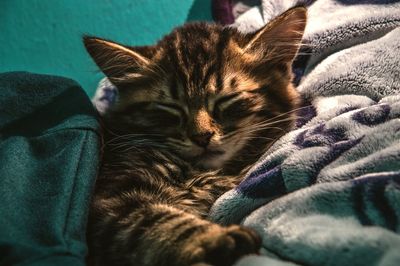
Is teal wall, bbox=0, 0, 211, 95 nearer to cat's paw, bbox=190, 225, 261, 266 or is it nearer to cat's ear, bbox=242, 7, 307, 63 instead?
cat's ear, bbox=242, 7, 307, 63

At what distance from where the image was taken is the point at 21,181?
100 cm

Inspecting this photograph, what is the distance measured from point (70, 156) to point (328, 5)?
1.01 metres

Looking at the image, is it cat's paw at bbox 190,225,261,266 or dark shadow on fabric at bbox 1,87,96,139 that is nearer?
cat's paw at bbox 190,225,261,266

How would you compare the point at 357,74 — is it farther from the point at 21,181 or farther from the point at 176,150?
the point at 21,181

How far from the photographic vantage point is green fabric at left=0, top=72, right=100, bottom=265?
87 centimetres

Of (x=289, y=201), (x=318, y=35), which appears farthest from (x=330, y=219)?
(x=318, y=35)

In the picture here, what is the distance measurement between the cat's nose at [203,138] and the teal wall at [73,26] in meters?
0.78

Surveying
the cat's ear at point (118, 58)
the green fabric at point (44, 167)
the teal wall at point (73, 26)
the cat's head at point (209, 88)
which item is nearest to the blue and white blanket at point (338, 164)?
the cat's head at point (209, 88)

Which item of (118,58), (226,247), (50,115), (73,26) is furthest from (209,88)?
(73,26)

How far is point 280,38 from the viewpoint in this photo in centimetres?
137

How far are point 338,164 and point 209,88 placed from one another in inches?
17.2

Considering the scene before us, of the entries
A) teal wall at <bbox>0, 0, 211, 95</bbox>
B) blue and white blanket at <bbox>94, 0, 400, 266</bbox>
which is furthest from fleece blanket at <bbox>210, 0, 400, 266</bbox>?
teal wall at <bbox>0, 0, 211, 95</bbox>

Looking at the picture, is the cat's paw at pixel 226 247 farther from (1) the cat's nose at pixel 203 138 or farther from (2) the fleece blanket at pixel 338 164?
(1) the cat's nose at pixel 203 138

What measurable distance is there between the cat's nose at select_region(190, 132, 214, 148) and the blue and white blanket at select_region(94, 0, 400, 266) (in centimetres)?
15
